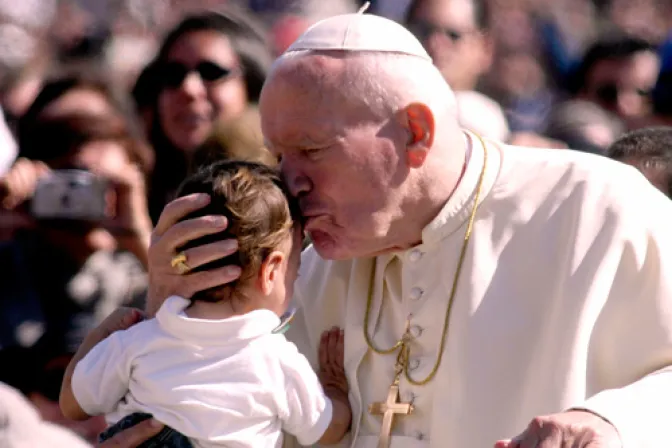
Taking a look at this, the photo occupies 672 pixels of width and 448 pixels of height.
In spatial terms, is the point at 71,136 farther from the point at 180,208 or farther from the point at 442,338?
the point at 442,338

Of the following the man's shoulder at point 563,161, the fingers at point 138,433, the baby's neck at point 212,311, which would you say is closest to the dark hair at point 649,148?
the man's shoulder at point 563,161

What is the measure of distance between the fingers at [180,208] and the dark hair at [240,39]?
228 cm

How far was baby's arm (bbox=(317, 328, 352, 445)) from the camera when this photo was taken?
3.44 metres

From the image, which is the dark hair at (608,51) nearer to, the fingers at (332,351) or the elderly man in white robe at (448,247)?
the elderly man in white robe at (448,247)

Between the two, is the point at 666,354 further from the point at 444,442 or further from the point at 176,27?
the point at 176,27

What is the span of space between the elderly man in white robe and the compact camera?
1.67 m

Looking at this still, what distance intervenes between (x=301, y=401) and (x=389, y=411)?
31 cm

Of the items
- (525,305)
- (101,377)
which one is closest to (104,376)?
(101,377)

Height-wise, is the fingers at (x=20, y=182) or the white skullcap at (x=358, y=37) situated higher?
the white skullcap at (x=358, y=37)

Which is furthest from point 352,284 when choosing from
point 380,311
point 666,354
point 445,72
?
point 445,72

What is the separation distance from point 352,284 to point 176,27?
2.42m

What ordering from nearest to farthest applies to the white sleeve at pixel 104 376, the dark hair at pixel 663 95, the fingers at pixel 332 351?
the white sleeve at pixel 104 376 → the fingers at pixel 332 351 → the dark hair at pixel 663 95

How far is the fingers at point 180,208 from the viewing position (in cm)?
316

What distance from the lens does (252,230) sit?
10.2 feet
